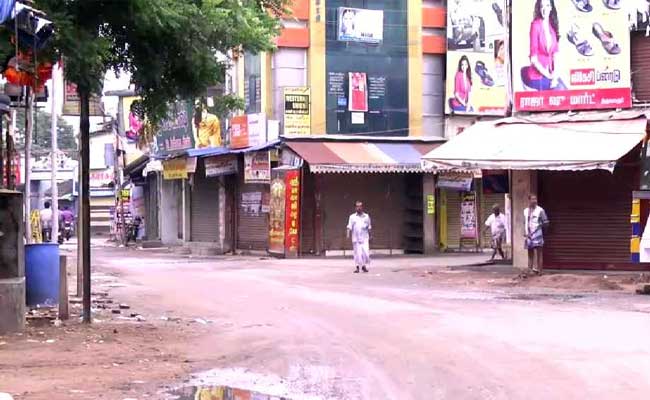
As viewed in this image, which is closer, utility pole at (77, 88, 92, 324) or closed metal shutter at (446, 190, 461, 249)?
utility pole at (77, 88, 92, 324)

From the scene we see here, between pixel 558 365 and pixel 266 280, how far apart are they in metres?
12.8

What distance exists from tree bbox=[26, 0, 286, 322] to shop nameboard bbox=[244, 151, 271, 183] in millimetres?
17384

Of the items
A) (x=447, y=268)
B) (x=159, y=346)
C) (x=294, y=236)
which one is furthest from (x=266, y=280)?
(x=159, y=346)

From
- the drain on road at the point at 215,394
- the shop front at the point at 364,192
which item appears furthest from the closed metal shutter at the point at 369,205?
the drain on road at the point at 215,394

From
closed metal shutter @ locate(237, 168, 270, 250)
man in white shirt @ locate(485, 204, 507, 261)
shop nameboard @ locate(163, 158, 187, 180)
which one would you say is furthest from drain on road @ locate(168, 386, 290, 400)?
shop nameboard @ locate(163, 158, 187, 180)

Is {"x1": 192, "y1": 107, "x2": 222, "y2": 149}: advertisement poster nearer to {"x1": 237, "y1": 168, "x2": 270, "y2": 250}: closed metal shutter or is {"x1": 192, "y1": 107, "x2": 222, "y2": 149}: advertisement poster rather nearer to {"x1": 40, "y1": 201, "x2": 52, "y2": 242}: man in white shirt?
{"x1": 237, "y1": 168, "x2": 270, "y2": 250}: closed metal shutter

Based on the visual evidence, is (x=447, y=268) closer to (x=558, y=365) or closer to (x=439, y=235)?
(x=439, y=235)

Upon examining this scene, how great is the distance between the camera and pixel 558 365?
389 inches

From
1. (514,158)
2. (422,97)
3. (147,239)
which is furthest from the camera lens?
(147,239)

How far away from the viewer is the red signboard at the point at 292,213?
99.5ft

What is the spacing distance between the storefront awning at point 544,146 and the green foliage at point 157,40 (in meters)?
7.54

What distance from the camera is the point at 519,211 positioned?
2297cm

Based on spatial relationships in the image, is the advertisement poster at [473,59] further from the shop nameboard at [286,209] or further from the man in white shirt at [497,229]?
the shop nameboard at [286,209]

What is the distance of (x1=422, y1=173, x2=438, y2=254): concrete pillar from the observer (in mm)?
32875
